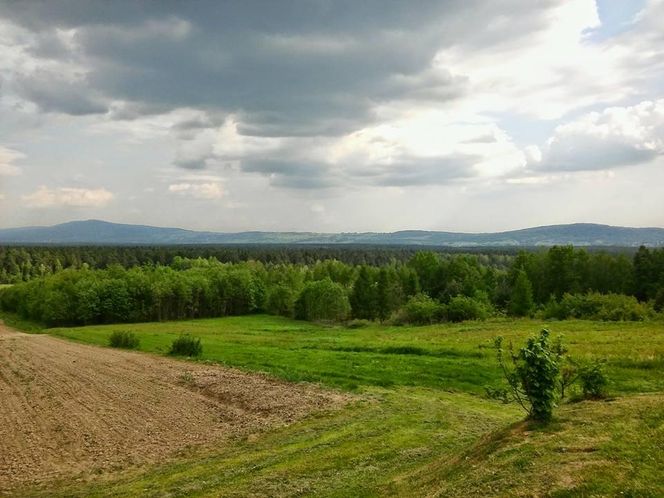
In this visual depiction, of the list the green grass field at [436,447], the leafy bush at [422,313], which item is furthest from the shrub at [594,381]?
the leafy bush at [422,313]

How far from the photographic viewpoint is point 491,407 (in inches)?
872

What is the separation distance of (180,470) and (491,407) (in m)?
12.8

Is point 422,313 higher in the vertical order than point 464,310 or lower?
lower

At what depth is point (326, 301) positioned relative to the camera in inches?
3816

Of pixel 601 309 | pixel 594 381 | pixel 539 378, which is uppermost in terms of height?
pixel 539 378

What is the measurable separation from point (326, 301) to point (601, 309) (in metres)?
47.9

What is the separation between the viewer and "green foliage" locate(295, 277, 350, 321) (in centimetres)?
9681

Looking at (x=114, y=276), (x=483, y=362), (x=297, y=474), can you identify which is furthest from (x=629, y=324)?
(x=114, y=276)

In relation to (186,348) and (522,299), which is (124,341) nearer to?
(186,348)

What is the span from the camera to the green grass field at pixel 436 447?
1058 centimetres

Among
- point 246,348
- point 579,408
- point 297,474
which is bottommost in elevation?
point 246,348

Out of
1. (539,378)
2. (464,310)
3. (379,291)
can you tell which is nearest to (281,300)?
(379,291)

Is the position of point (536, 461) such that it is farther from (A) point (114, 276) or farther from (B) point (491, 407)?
(A) point (114, 276)

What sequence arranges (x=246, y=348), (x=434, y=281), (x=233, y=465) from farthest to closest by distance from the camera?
1. (x=434, y=281)
2. (x=246, y=348)
3. (x=233, y=465)
